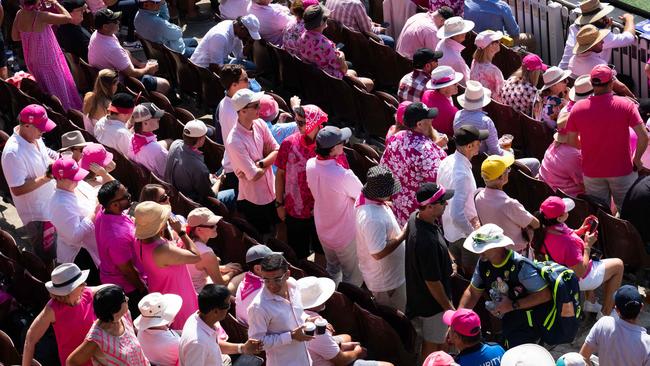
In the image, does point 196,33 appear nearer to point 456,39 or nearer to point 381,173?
point 456,39

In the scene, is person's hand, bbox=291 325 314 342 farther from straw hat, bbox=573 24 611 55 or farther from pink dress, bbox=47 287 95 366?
straw hat, bbox=573 24 611 55

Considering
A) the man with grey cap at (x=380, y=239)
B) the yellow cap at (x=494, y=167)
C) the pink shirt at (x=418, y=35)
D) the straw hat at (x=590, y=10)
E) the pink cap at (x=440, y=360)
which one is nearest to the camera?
the pink cap at (x=440, y=360)

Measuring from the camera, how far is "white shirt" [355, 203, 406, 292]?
8.19m

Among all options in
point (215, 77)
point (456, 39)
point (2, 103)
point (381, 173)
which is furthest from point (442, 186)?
point (2, 103)

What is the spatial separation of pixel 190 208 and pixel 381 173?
193cm

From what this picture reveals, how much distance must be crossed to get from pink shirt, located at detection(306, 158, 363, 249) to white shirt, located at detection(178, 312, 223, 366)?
186 cm

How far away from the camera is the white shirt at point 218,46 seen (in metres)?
11.9

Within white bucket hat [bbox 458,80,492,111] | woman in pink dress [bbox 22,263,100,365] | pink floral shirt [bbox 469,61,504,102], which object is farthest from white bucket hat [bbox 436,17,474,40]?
woman in pink dress [bbox 22,263,100,365]

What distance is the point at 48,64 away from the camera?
1169 centimetres

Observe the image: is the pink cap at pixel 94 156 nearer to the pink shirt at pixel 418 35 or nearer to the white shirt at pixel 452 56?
the white shirt at pixel 452 56

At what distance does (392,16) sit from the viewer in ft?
44.4

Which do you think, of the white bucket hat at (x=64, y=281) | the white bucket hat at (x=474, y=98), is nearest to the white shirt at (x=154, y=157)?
the white bucket hat at (x=64, y=281)

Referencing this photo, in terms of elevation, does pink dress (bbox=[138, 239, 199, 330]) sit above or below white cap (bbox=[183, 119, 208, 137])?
below

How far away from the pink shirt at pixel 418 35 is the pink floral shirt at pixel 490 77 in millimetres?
942
